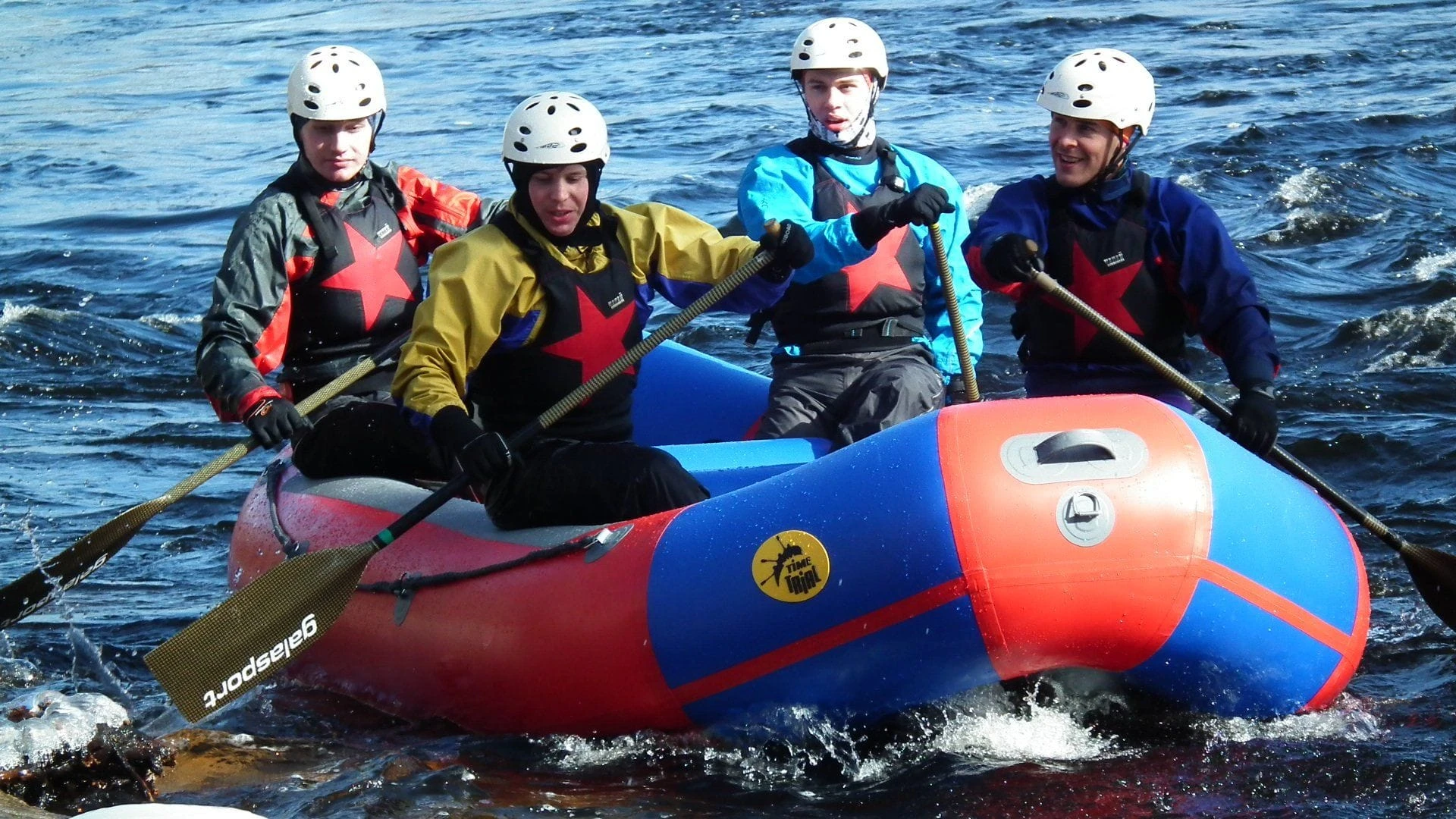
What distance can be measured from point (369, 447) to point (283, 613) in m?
0.72

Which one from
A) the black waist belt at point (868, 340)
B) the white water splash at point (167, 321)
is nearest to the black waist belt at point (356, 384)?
the black waist belt at point (868, 340)

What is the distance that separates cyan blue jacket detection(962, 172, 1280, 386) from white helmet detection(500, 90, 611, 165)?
1143 mm

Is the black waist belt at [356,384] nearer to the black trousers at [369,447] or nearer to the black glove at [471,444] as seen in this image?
the black trousers at [369,447]

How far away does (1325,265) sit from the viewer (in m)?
9.54

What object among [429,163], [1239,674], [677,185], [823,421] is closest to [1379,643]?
[1239,674]

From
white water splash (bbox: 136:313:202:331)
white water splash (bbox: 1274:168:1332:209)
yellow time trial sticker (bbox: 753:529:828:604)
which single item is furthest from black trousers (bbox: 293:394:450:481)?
white water splash (bbox: 1274:168:1332:209)

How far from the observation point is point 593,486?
467 centimetres

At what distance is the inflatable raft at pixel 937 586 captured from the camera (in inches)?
154

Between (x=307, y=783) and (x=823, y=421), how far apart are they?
75.7 inches

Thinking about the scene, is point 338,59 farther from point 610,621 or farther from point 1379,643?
point 1379,643

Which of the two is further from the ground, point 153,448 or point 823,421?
point 823,421

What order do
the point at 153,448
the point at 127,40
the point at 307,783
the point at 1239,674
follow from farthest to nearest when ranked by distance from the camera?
1. the point at 127,40
2. the point at 153,448
3. the point at 307,783
4. the point at 1239,674

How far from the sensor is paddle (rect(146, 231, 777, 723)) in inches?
187

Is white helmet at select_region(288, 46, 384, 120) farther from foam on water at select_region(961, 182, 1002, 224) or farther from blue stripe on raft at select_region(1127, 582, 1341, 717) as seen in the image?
foam on water at select_region(961, 182, 1002, 224)
